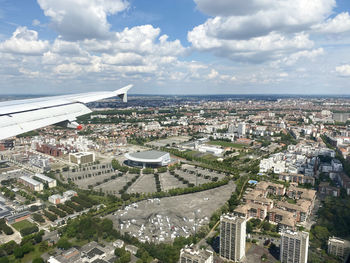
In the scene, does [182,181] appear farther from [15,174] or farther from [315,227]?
[15,174]

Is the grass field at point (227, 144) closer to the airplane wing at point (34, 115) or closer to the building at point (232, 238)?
the building at point (232, 238)

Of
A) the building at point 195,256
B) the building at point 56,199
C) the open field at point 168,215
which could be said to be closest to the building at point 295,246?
the building at point 195,256

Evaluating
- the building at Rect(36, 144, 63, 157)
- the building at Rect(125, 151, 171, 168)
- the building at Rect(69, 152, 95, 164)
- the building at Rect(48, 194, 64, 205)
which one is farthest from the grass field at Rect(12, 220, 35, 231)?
the building at Rect(36, 144, 63, 157)

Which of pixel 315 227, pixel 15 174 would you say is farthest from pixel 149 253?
pixel 15 174

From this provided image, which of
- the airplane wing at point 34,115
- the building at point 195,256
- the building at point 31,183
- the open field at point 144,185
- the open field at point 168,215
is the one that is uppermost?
the airplane wing at point 34,115

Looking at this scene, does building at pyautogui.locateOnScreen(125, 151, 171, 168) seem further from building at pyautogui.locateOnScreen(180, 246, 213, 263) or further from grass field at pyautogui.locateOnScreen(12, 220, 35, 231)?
building at pyautogui.locateOnScreen(180, 246, 213, 263)

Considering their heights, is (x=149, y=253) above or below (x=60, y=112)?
below
